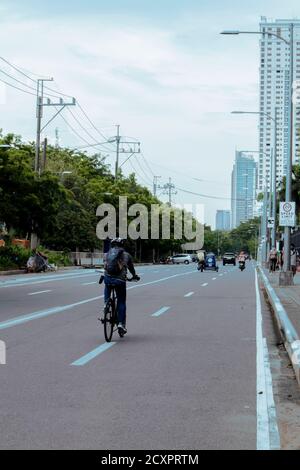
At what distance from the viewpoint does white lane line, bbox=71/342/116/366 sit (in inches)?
388

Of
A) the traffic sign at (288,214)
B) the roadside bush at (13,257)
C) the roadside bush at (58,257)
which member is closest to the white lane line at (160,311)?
the traffic sign at (288,214)

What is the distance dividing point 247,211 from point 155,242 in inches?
3538

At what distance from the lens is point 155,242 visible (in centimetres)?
9056

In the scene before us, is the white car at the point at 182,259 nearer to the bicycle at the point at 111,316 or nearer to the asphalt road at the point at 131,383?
the asphalt road at the point at 131,383

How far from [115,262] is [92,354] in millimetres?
2077

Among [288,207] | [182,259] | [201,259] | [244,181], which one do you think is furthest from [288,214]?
[244,181]

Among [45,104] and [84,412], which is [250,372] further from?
[45,104]

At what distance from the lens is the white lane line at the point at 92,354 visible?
9.86 metres

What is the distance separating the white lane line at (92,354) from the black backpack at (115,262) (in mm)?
1231

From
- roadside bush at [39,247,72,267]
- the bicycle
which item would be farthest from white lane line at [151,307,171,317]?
roadside bush at [39,247,72,267]

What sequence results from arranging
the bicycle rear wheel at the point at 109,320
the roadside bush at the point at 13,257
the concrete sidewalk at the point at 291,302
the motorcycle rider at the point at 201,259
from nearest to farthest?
the bicycle rear wheel at the point at 109,320, the concrete sidewalk at the point at 291,302, the roadside bush at the point at 13,257, the motorcycle rider at the point at 201,259

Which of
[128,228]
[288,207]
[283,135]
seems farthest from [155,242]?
[288,207]

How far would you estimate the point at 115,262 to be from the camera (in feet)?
40.2
